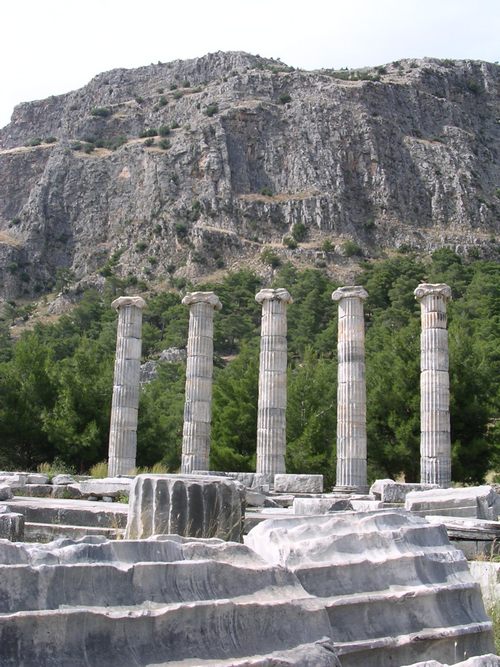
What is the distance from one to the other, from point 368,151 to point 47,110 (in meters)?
59.2

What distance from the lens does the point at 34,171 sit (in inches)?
4609

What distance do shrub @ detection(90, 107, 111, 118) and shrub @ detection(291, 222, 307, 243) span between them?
4565 centimetres

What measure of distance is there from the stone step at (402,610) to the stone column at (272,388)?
2089cm

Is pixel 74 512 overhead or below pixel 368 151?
below

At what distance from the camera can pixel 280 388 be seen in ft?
90.3

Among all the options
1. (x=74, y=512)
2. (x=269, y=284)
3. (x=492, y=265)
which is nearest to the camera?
(x=74, y=512)

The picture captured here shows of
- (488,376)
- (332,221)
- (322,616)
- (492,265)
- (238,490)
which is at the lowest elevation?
(322,616)

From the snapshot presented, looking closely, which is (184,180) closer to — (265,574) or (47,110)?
(47,110)

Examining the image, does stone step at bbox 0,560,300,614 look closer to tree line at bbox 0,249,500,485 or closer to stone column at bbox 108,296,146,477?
stone column at bbox 108,296,146,477

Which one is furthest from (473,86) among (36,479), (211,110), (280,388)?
(36,479)

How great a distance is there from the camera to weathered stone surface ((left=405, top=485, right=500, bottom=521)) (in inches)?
491

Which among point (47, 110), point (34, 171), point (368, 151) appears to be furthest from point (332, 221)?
point (47, 110)

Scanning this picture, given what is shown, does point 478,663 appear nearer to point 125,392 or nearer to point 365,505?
point 365,505

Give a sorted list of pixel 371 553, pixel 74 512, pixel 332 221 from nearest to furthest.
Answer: pixel 371 553 → pixel 74 512 → pixel 332 221
